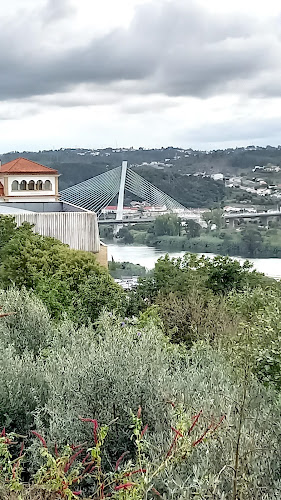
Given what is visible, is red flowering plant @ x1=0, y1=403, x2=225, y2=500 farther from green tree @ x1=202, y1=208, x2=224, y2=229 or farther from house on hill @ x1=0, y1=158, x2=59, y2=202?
green tree @ x1=202, y1=208, x2=224, y2=229

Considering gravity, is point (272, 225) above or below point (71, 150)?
below

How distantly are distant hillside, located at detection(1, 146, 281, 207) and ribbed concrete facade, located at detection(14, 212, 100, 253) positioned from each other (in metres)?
20.7

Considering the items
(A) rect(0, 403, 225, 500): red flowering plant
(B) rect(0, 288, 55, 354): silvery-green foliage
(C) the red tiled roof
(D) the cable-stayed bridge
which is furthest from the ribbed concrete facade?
(D) the cable-stayed bridge

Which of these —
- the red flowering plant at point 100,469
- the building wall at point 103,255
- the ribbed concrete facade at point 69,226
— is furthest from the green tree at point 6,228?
the red flowering plant at point 100,469

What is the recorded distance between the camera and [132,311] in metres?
9.10

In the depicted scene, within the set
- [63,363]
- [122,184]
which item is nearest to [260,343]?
[63,363]

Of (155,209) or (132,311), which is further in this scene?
(155,209)

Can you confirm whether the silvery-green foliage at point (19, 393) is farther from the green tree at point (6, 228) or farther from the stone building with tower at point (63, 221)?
the stone building with tower at point (63, 221)

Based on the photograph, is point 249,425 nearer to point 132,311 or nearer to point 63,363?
point 63,363

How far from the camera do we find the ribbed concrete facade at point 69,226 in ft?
37.9

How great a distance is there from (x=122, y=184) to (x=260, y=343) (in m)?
28.3

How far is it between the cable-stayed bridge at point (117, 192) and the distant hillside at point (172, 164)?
1.05 m

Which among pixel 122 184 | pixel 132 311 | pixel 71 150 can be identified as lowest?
pixel 132 311

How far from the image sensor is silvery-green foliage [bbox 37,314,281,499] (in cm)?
255
